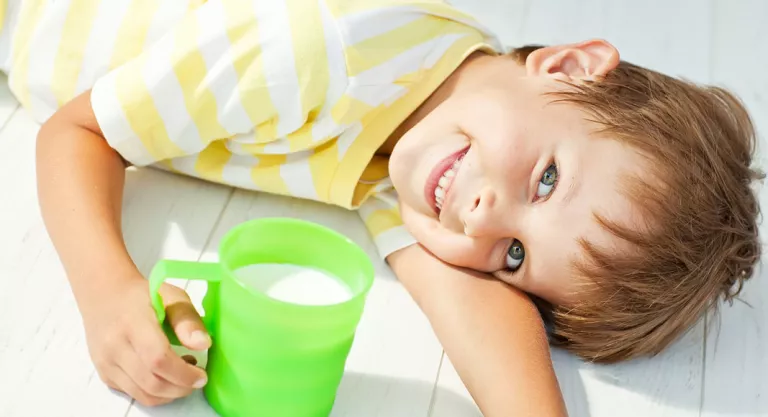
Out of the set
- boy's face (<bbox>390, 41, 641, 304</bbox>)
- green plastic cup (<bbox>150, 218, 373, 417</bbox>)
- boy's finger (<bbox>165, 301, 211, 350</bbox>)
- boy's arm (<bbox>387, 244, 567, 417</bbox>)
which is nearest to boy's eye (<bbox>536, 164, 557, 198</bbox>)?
boy's face (<bbox>390, 41, 641, 304</bbox>)

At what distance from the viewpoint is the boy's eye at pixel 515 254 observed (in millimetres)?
1062

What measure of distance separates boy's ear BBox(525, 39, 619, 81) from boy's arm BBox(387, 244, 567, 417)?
9.2 inches

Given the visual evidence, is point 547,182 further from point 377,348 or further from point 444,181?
point 377,348

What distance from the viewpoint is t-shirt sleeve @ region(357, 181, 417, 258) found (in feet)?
3.77

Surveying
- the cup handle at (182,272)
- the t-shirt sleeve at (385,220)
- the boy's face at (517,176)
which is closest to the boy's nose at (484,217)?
the boy's face at (517,176)

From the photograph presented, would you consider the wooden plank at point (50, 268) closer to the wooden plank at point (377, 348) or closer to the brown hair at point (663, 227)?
the wooden plank at point (377, 348)

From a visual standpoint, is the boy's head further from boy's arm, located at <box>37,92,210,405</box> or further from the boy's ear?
boy's arm, located at <box>37,92,210,405</box>

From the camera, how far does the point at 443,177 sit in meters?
1.07

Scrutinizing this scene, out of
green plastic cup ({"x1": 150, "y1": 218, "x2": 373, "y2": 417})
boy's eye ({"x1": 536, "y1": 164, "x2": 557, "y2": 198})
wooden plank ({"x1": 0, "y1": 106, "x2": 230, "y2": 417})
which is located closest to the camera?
green plastic cup ({"x1": 150, "y1": 218, "x2": 373, "y2": 417})

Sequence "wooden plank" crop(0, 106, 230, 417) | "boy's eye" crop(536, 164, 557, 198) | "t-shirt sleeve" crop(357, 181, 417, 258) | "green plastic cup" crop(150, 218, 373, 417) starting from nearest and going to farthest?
1. "green plastic cup" crop(150, 218, 373, 417)
2. "wooden plank" crop(0, 106, 230, 417)
3. "boy's eye" crop(536, 164, 557, 198)
4. "t-shirt sleeve" crop(357, 181, 417, 258)

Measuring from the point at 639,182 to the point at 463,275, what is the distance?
0.21m

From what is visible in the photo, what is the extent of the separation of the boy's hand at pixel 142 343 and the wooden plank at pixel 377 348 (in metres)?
0.04

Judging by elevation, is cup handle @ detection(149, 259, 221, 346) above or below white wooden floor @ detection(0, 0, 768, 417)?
above

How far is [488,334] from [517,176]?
0.52 ft
